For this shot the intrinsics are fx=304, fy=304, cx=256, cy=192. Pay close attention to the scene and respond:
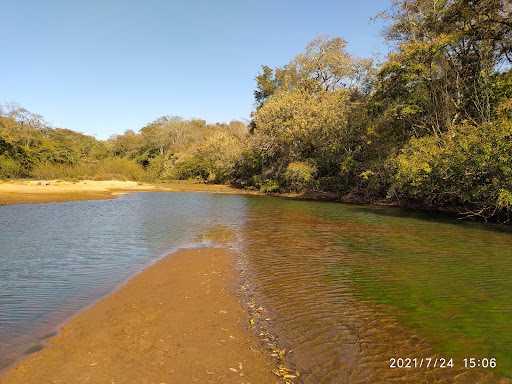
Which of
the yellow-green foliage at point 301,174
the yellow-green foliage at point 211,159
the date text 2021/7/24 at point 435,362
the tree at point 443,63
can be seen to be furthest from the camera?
the yellow-green foliage at point 211,159

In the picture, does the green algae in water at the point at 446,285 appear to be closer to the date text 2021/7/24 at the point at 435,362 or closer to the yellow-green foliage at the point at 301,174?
the date text 2021/7/24 at the point at 435,362

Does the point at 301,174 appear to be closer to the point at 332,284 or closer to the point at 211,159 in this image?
the point at 211,159

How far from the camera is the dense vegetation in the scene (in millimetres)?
16922

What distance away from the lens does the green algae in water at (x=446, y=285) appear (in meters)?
4.69

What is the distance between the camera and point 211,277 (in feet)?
24.7

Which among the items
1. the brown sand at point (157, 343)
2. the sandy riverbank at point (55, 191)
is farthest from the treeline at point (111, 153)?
the brown sand at point (157, 343)

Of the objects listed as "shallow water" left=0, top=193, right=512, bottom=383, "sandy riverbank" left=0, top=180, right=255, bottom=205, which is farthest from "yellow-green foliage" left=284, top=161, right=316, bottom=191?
"sandy riverbank" left=0, top=180, right=255, bottom=205

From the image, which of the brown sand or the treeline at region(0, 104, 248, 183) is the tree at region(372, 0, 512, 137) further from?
the treeline at region(0, 104, 248, 183)

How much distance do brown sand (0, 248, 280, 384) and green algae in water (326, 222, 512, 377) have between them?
110 inches

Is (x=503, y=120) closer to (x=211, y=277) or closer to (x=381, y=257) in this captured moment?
(x=381, y=257)

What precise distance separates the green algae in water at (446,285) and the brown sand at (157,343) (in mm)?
2806

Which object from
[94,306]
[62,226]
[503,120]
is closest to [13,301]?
[94,306]

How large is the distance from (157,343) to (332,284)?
4127 millimetres

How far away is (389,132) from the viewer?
79.7ft
